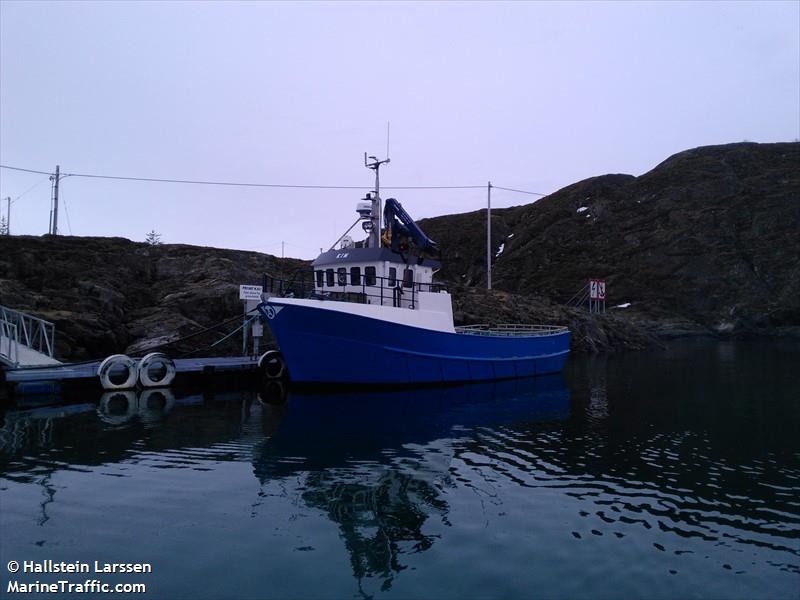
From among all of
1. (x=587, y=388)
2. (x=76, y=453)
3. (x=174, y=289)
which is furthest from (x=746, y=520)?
(x=174, y=289)

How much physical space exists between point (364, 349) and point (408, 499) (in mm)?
10038

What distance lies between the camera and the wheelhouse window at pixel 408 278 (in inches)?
830

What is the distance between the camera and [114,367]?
62.6ft

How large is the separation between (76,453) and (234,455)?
3.16m

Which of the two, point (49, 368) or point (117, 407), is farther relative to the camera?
point (49, 368)

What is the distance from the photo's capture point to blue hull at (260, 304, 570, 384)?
18.1 meters

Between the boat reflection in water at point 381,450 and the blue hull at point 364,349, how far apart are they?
0.65 metres

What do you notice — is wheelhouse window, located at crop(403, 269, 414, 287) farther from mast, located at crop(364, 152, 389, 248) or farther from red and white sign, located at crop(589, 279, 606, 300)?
red and white sign, located at crop(589, 279, 606, 300)

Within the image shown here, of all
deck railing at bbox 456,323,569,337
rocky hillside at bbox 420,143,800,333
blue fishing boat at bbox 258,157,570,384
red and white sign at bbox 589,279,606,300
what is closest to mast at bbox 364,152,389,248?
blue fishing boat at bbox 258,157,570,384

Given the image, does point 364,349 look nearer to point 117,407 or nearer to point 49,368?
point 117,407

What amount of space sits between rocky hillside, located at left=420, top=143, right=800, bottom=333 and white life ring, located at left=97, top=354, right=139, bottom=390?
56.5m

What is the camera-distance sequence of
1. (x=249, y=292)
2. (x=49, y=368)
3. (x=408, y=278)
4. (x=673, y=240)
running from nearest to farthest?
1. (x=49, y=368)
2. (x=408, y=278)
3. (x=249, y=292)
4. (x=673, y=240)

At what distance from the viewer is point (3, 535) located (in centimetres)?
718

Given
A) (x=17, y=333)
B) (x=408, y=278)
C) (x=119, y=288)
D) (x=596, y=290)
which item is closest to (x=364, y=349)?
(x=408, y=278)
